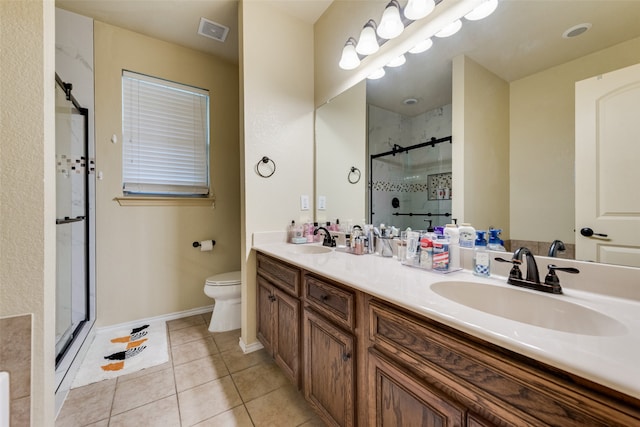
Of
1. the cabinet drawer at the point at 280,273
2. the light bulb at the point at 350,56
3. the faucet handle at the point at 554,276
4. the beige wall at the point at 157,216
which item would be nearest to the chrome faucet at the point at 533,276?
the faucet handle at the point at 554,276

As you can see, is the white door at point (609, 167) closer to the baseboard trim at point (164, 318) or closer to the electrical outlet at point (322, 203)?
the electrical outlet at point (322, 203)

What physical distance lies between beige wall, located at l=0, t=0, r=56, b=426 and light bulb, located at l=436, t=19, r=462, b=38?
154 centimetres

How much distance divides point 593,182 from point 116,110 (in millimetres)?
3130

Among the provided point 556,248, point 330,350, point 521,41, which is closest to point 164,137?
point 330,350

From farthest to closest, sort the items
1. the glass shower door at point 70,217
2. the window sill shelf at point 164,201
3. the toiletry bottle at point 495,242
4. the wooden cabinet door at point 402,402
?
the window sill shelf at point 164,201
the glass shower door at point 70,217
the toiletry bottle at point 495,242
the wooden cabinet door at point 402,402

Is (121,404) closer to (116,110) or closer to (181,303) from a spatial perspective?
(181,303)

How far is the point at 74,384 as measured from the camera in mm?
1512

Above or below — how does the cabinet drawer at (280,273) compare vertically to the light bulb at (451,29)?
below

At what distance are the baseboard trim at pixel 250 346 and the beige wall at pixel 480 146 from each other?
1.66 metres

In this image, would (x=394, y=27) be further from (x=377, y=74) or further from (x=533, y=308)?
(x=533, y=308)

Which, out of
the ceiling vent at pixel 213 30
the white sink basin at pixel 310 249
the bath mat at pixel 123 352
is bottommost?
the bath mat at pixel 123 352

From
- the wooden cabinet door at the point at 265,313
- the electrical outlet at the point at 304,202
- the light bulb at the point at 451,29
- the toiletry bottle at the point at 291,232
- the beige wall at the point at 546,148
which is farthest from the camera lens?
the electrical outlet at the point at 304,202

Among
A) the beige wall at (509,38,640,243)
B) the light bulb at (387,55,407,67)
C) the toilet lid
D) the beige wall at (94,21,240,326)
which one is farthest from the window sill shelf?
the beige wall at (509,38,640,243)

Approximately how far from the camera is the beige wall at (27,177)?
666 mm
